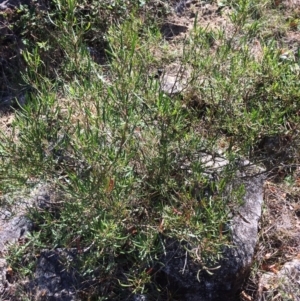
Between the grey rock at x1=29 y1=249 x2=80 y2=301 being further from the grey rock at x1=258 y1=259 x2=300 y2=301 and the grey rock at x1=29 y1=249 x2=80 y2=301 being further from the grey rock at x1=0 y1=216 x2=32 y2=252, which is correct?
the grey rock at x1=258 y1=259 x2=300 y2=301

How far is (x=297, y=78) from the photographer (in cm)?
359

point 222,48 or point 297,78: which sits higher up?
point 222,48

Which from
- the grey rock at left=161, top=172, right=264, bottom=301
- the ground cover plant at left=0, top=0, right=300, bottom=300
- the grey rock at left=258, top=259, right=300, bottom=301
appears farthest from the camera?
the grey rock at left=258, top=259, right=300, bottom=301

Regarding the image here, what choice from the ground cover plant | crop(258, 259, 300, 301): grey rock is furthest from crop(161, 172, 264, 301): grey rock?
crop(258, 259, 300, 301): grey rock

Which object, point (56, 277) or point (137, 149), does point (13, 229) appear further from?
point (137, 149)

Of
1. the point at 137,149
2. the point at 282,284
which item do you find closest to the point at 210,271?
the point at 282,284

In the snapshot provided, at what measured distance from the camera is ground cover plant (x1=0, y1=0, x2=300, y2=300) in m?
2.75

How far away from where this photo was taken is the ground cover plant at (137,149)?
2.75 metres

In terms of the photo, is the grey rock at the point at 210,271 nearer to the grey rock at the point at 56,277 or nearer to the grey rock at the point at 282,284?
the grey rock at the point at 282,284

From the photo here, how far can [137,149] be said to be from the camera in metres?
3.04

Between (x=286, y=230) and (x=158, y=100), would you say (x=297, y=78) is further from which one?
(x=158, y=100)

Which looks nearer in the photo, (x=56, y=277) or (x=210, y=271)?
(x=210, y=271)

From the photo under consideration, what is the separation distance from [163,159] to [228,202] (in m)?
0.47

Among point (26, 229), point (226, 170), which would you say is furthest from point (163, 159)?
point (26, 229)
